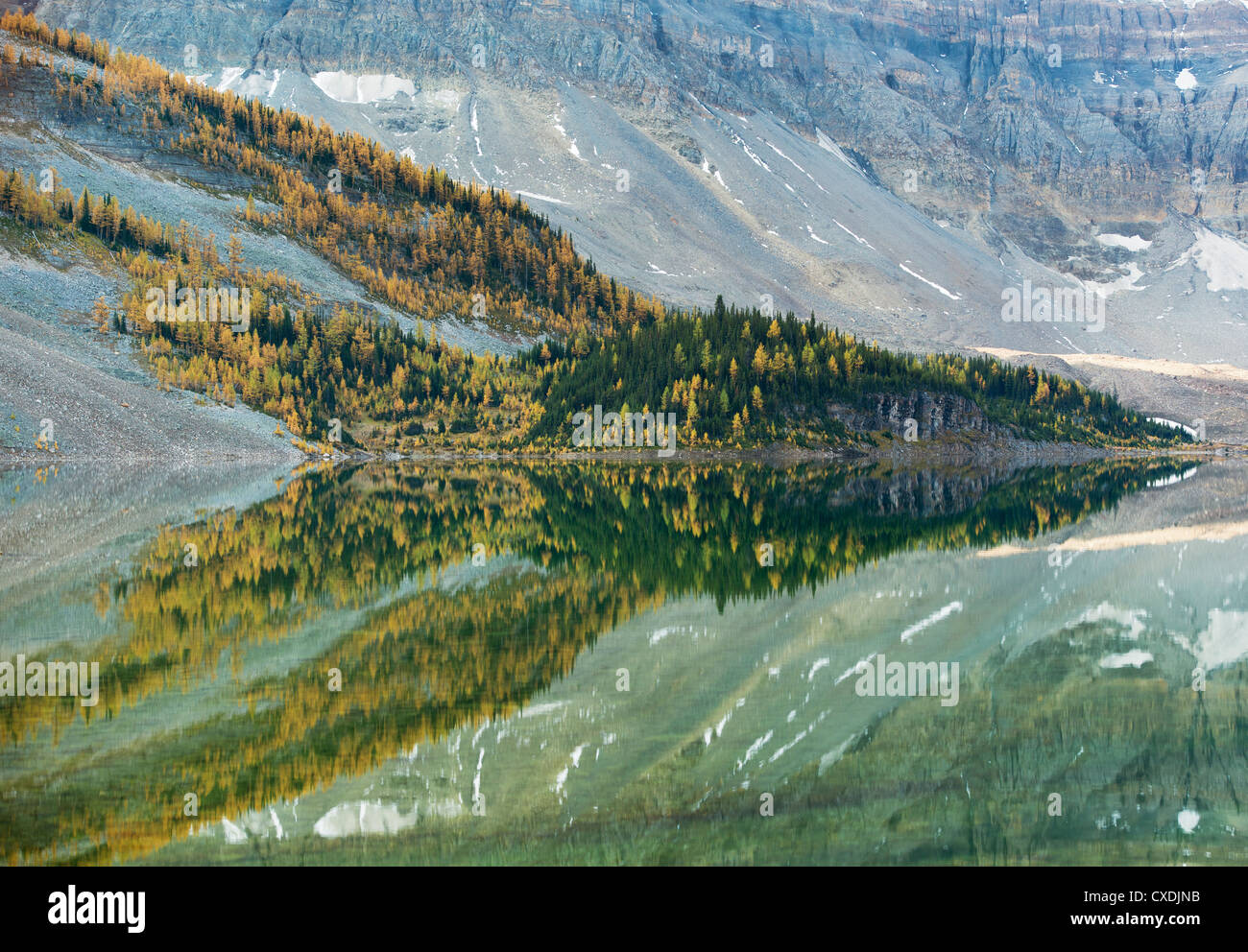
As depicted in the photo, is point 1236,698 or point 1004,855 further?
point 1236,698

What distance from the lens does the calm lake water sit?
49.0ft

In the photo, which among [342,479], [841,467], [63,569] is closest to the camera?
[63,569]

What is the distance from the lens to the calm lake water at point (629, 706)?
588 inches

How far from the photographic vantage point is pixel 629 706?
20.8 metres

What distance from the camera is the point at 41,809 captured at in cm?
1534

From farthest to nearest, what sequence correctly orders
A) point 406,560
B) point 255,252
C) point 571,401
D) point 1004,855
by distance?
point 255,252 → point 571,401 → point 406,560 → point 1004,855

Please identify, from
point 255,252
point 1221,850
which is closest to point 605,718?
point 1221,850

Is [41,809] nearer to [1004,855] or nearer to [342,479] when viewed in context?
[1004,855]

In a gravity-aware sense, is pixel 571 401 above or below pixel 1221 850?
below

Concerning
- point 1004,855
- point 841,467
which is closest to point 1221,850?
point 1004,855

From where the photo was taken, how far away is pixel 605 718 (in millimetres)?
19875
